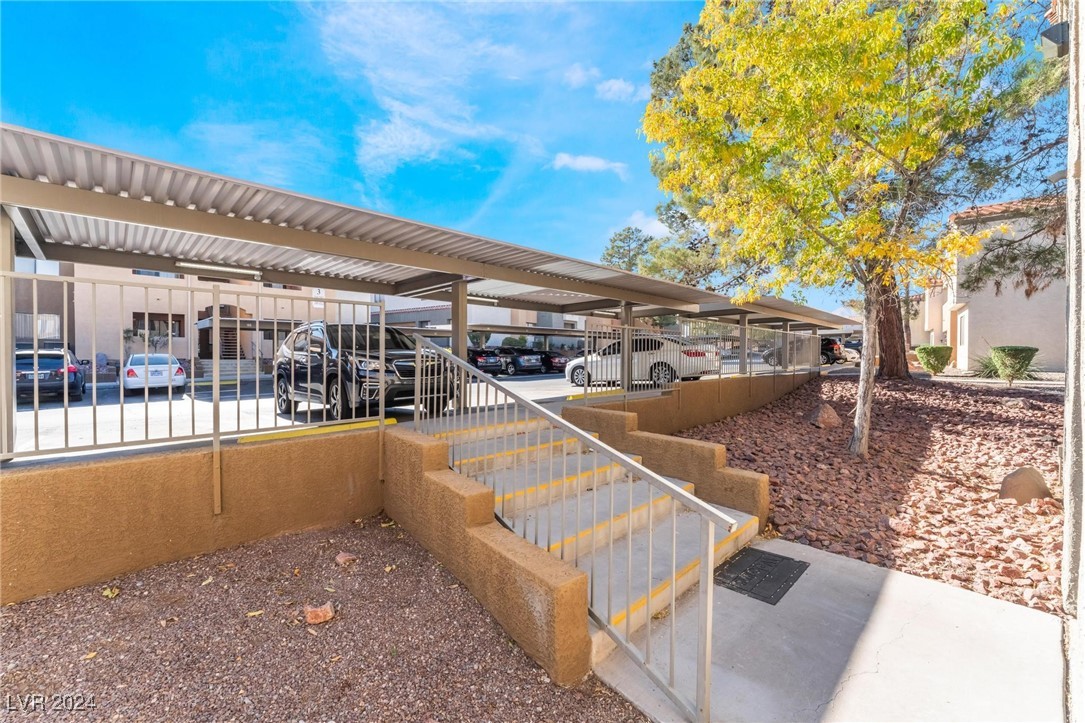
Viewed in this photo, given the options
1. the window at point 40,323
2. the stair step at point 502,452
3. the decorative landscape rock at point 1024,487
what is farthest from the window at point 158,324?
the decorative landscape rock at point 1024,487

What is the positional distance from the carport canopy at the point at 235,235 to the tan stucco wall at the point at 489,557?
7.99 ft

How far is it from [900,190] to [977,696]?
7719 millimetres

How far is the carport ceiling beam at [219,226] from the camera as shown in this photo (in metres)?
3.47

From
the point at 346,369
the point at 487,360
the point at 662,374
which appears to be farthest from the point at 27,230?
the point at 487,360

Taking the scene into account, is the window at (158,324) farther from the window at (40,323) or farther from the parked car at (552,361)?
the parked car at (552,361)

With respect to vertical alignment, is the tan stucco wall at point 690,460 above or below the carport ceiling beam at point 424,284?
below

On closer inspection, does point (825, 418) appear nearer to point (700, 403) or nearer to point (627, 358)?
point (700, 403)

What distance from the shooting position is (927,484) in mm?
5781

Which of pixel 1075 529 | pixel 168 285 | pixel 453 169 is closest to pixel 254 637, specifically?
pixel 168 285

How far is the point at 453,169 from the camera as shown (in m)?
13.2

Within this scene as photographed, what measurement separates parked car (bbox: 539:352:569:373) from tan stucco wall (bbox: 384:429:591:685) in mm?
17473

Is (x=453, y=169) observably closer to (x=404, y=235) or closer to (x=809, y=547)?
(x=404, y=235)

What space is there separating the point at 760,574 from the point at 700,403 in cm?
491

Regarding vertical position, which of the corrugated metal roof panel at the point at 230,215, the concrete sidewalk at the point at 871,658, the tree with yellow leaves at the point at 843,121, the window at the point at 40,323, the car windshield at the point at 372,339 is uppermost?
the tree with yellow leaves at the point at 843,121
